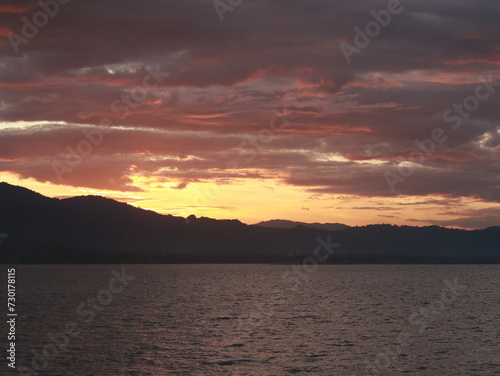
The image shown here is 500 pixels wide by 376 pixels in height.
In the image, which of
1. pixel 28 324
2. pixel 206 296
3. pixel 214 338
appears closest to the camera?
pixel 214 338

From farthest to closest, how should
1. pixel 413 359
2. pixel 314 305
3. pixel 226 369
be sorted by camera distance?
pixel 314 305 < pixel 413 359 < pixel 226 369

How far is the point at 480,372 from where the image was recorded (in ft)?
173

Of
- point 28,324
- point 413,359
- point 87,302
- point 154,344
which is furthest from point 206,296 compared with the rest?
point 413,359

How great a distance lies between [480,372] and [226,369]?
23904 mm

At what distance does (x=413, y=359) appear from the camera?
58.8m

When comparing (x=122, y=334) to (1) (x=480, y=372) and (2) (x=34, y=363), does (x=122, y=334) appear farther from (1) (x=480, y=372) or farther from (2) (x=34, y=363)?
(1) (x=480, y=372)

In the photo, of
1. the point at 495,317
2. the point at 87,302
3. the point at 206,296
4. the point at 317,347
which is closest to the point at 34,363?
the point at 317,347

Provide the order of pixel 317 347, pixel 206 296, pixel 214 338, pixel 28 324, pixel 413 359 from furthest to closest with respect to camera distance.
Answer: pixel 206 296 < pixel 28 324 < pixel 214 338 < pixel 317 347 < pixel 413 359

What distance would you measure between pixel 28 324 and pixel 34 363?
2764 cm

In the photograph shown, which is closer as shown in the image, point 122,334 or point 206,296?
point 122,334

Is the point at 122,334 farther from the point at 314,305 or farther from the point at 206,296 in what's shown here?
the point at 206,296

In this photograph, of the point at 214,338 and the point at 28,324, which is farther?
the point at 28,324

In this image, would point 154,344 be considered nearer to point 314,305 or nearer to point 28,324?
point 28,324

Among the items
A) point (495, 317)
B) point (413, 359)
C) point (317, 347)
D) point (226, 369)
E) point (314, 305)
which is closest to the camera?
point (226, 369)
